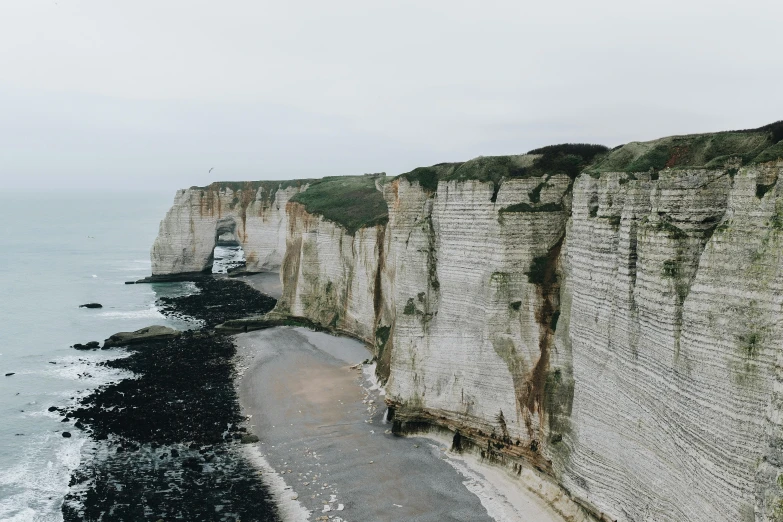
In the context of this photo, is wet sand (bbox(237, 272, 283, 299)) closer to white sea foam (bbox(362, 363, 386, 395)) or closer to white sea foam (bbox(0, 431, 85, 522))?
white sea foam (bbox(362, 363, 386, 395))

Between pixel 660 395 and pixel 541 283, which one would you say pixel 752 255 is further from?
pixel 541 283

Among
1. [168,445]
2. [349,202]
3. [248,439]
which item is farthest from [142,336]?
[248,439]

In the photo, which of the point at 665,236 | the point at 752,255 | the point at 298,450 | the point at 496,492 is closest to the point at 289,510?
the point at 298,450

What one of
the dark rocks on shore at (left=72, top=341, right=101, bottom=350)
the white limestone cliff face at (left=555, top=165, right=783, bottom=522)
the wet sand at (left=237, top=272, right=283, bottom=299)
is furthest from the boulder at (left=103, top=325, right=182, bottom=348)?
the white limestone cliff face at (left=555, top=165, right=783, bottom=522)

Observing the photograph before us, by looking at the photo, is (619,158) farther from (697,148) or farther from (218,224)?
(218,224)

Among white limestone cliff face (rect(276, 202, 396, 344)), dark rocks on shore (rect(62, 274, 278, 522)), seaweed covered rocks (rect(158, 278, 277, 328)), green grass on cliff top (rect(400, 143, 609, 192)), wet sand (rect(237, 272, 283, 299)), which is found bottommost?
dark rocks on shore (rect(62, 274, 278, 522))

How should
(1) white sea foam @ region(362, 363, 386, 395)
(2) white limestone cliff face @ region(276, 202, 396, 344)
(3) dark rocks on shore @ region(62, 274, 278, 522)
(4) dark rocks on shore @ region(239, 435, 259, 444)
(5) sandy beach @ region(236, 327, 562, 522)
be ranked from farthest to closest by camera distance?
(2) white limestone cliff face @ region(276, 202, 396, 344), (1) white sea foam @ region(362, 363, 386, 395), (4) dark rocks on shore @ region(239, 435, 259, 444), (3) dark rocks on shore @ region(62, 274, 278, 522), (5) sandy beach @ region(236, 327, 562, 522)

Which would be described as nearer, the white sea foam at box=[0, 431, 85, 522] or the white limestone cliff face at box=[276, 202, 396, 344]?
the white sea foam at box=[0, 431, 85, 522]
